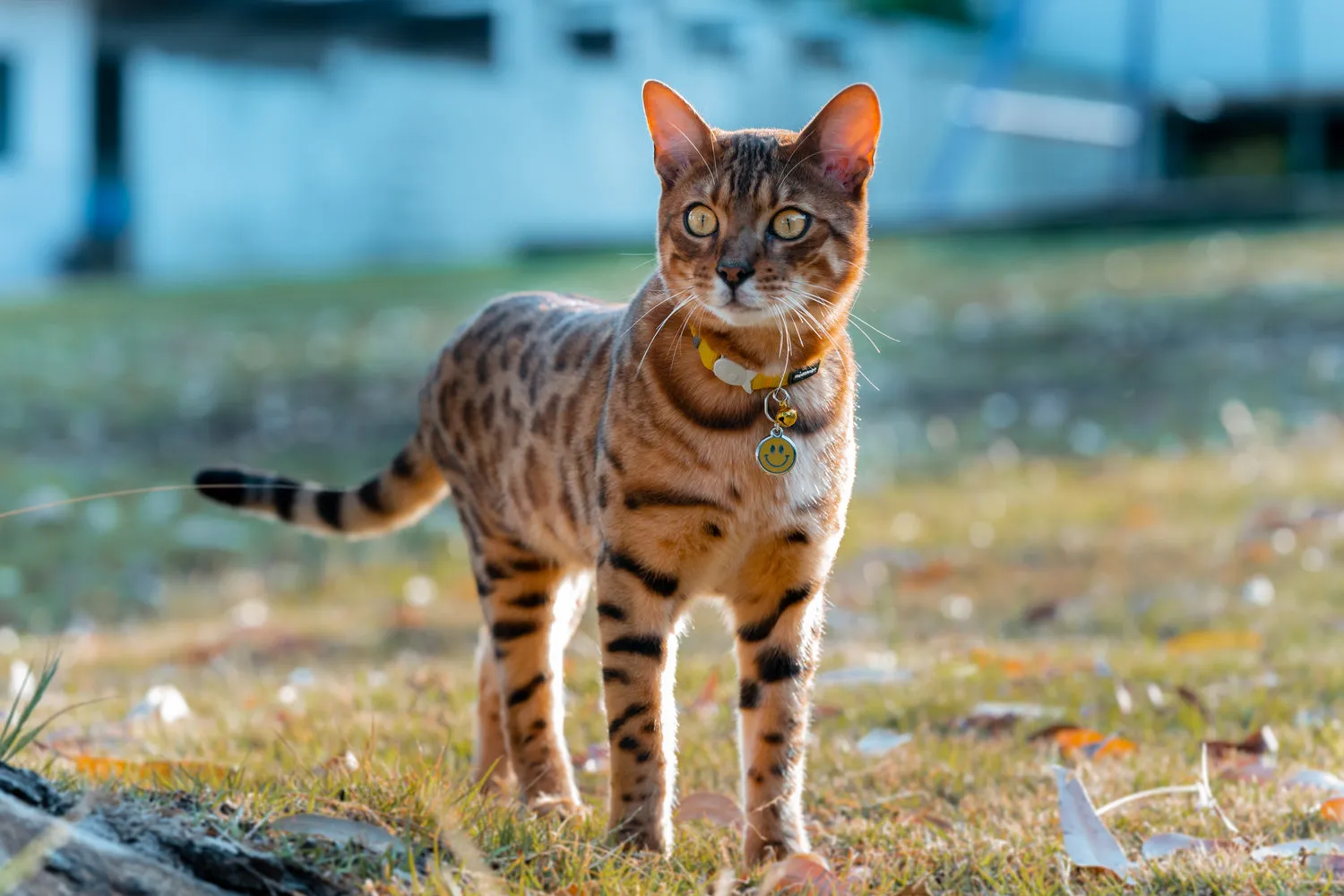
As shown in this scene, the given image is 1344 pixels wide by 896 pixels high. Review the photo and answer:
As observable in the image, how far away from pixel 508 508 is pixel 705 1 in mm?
20759

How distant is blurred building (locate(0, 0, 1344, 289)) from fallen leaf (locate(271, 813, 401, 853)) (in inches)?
672

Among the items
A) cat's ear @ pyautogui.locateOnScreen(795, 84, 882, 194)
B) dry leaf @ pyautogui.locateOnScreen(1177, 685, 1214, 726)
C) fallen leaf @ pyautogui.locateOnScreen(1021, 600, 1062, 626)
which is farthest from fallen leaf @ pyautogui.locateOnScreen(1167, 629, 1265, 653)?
cat's ear @ pyautogui.locateOnScreen(795, 84, 882, 194)

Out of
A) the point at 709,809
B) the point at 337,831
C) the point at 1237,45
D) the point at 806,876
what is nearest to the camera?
the point at 337,831

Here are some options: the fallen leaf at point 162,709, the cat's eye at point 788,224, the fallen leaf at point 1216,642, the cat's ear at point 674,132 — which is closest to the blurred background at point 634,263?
the fallen leaf at point 1216,642

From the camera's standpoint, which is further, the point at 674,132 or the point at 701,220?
the point at 674,132

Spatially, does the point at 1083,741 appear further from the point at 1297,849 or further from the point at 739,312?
the point at 739,312

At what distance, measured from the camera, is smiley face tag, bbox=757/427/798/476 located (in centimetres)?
295

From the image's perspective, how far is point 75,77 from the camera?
1931 cm

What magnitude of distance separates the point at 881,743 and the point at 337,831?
5.57 feet

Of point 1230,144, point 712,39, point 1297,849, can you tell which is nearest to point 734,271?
point 1297,849

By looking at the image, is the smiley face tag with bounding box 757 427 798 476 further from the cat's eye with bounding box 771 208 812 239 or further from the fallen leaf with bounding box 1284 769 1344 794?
the fallen leaf with bounding box 1284 769 1344 794

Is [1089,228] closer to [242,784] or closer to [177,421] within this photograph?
[177,421]

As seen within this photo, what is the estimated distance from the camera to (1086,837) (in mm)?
2863

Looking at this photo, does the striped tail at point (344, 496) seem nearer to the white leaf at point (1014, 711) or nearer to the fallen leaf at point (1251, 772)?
the white leaf at point (1014, 711)
